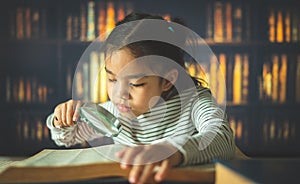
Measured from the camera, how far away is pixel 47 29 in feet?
7.16

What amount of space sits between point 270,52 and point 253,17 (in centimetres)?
19

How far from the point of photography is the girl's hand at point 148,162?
0.44m

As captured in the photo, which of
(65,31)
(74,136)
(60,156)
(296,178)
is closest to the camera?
(296,178)

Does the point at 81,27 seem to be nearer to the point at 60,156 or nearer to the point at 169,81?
the point at 169,81

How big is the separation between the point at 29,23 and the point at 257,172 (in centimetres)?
192

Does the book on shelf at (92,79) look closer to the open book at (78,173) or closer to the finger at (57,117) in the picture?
the finger at (57,117)

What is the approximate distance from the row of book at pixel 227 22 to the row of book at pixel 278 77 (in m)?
0.18

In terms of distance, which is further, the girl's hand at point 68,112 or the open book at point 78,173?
the girl's hand at point 68,112

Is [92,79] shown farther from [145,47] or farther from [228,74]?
[145,47]

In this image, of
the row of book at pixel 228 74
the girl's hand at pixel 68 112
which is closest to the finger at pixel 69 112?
the girl's hand at pixel 68 112

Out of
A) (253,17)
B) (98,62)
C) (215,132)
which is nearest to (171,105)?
(215,132)

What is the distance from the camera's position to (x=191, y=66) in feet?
7.27

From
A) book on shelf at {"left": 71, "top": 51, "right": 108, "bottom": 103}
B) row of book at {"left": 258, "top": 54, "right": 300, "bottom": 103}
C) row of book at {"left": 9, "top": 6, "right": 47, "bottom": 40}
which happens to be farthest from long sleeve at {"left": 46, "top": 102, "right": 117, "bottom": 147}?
row of book at {"left": 258, "top": 54, "right": 300, "bottom": 103}

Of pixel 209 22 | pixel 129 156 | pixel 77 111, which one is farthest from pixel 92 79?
pixel 129 156
